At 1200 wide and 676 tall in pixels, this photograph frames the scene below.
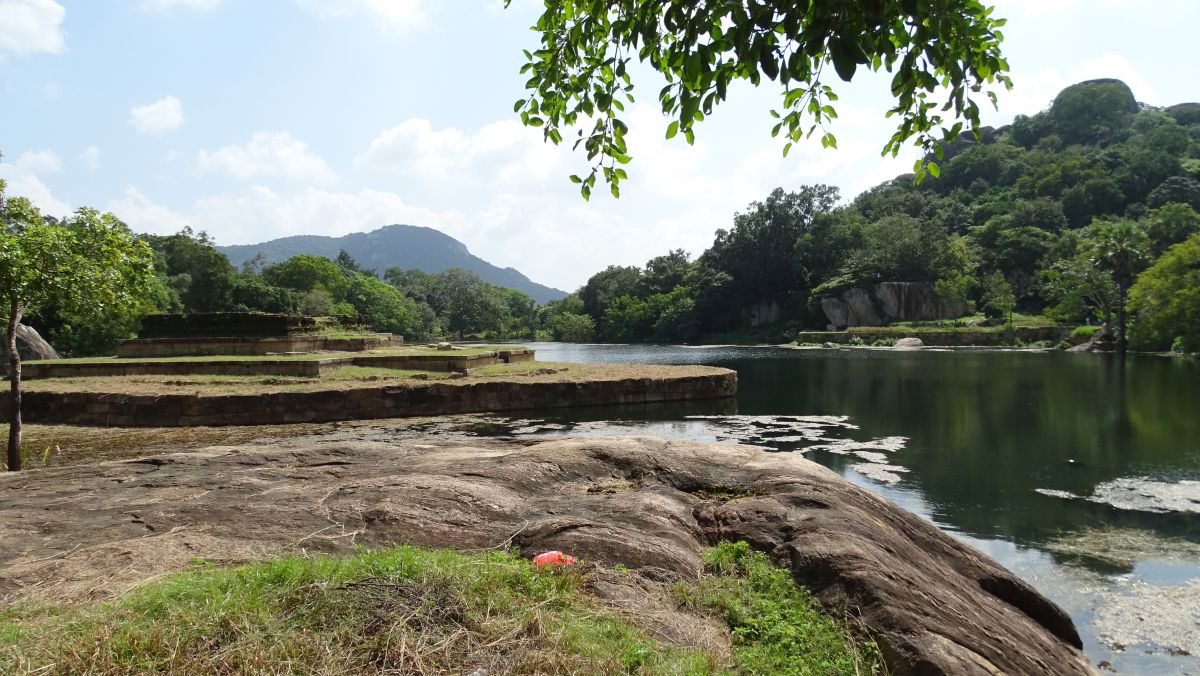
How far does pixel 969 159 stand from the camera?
11488 centimetres

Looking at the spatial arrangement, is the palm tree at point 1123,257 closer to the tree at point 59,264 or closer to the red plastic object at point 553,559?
the red plastic object at point 553,559

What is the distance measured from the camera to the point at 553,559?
4250 mm

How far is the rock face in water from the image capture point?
412 centimetres

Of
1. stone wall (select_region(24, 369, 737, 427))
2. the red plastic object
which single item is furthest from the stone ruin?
the red plastic object

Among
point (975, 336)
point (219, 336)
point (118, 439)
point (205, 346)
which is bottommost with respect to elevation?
point (118, 439)

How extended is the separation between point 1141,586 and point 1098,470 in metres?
6.63

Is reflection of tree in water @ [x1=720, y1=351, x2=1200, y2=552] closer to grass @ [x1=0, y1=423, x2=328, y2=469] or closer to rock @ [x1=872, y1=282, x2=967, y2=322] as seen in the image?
grass @ [x1=0, y1=423, x2=328, y2=469]

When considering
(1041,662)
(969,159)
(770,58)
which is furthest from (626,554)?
(969,159)

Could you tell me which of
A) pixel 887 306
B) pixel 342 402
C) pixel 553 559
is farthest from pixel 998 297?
pixel 553 559

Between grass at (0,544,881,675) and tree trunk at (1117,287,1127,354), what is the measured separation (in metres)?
57.4

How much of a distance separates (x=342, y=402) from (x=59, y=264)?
8880mm

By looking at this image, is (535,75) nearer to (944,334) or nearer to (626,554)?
(626,554)

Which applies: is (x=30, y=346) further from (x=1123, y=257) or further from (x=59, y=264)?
(x=1123, y=257)

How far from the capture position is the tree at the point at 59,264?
10648 millimetres
